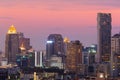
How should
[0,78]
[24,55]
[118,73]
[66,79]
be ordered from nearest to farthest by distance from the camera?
[0,78], [66,79], [118,73], [24,55]

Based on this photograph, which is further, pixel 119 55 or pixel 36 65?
pixel 36 65

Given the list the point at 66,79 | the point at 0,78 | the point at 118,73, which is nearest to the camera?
the point at 0,78

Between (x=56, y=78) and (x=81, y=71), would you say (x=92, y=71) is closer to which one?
(x=81, y=71)

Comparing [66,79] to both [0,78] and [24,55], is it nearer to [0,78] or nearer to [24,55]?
[0,78]

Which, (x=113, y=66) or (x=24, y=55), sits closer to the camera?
(x=113, y=66)

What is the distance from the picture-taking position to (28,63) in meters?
119

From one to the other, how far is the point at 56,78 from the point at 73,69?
83.8ft

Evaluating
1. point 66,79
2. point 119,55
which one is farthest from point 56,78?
point 119,55

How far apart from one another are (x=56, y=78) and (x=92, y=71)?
2076cm

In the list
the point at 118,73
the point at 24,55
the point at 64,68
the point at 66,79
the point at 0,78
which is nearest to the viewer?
the point at 0,78

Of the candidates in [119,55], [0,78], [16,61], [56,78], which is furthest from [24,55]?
[0,78]

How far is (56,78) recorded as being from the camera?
87125 millimetres

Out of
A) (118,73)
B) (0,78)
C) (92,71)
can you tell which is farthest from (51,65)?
(0,78)

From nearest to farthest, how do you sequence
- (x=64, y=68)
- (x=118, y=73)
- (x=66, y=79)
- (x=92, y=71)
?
(x=66, y=79) → (x=118, y=73) → (x=92, y=71) → (x=64, y=68)
